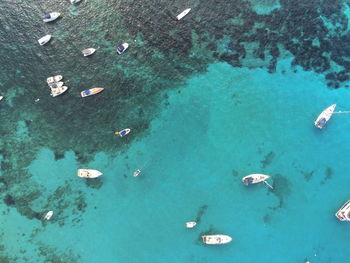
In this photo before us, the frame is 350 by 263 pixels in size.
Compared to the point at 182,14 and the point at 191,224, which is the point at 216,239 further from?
the point at 182,14

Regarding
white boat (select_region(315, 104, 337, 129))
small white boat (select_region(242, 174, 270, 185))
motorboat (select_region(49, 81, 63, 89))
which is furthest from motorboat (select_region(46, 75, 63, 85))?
white boat (select_region(315, 104, 337, 129))

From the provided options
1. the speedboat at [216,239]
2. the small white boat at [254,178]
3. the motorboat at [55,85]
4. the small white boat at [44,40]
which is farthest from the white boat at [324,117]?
the small white boat at [44,40]

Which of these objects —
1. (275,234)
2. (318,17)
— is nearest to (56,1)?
(318,17)

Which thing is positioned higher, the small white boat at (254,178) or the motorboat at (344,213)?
the small white boat at (254,178)

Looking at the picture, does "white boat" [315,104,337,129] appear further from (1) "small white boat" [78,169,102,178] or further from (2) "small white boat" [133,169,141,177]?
(1) "small white boat" [78,169,102,178]

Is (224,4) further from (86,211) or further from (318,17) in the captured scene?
(86,211)

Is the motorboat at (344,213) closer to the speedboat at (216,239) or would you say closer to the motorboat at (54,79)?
the speedboat at (216,239)
